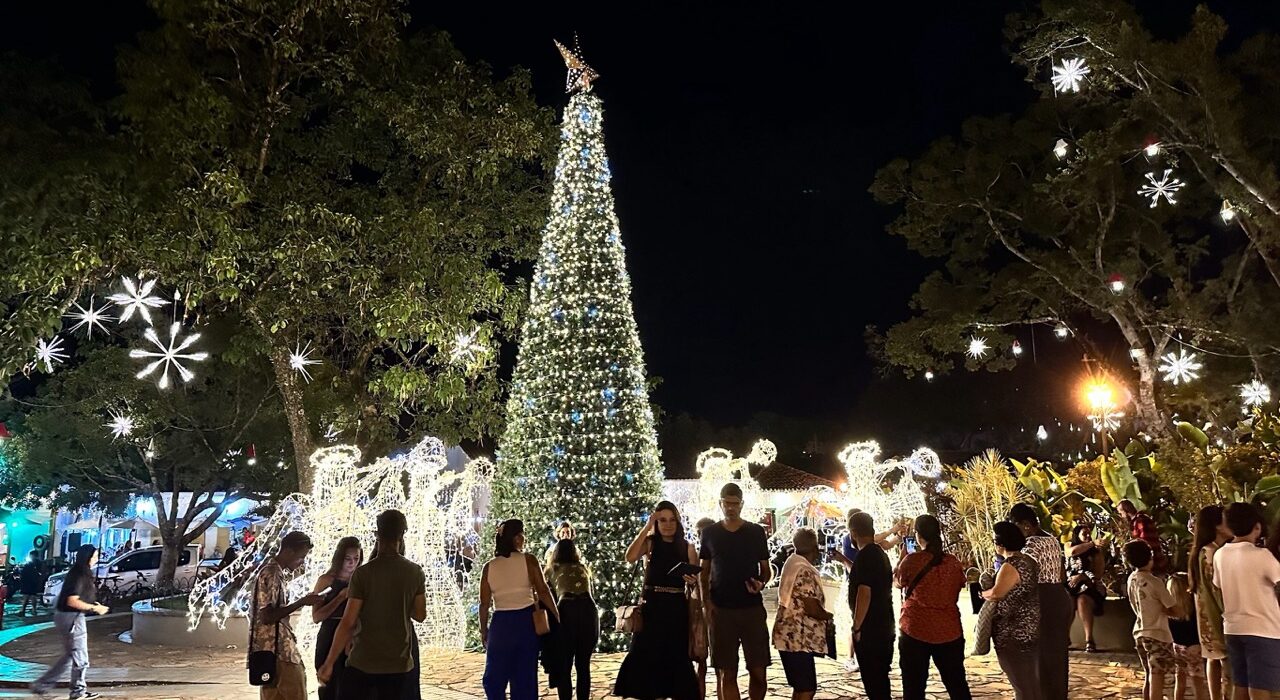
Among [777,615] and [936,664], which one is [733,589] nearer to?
[777,615]

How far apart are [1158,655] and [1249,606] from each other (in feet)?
5.29

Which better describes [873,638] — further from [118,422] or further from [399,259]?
[118,422]

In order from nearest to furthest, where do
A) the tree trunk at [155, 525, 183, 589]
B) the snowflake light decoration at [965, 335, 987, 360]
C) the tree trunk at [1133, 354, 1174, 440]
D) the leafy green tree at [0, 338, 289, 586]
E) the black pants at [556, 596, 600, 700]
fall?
the black pants at [556, 596, 600, 700] → the tree trunk at [1133, 354, 1174, 440] → the leafy green tree at [0, 338, 289, 586] → the tree trunk at [155, 525, 183, 589] → the snowflake light decoration at [965, 335, 987, 360]

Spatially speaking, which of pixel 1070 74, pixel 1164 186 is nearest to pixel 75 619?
pixel 1070 74

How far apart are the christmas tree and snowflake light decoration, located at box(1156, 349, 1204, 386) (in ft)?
47.5

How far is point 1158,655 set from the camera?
6367 millimetres

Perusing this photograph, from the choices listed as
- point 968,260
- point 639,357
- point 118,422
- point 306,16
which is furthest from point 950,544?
point 118,422

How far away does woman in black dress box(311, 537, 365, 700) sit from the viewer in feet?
16.7

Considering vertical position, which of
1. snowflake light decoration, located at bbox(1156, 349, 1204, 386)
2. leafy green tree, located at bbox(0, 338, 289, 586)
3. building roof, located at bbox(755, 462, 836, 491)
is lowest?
building roof, located at bbox(755, 462, 836, 491)

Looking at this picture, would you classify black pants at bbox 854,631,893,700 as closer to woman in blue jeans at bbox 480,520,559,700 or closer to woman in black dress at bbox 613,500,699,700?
woman in black dress at bbox 613,500,699,700

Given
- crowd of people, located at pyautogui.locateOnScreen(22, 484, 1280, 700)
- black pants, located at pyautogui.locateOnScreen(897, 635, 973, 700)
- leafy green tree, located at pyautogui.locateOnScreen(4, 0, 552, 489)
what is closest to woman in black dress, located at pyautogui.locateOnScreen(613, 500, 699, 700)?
crowd of people, located at pyautogui.locateOnScreen(22, 484, 1280, 700)

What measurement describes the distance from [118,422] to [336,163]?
35.3 feet

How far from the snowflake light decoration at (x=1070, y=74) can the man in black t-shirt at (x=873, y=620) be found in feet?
42.8

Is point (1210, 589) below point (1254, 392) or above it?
below
